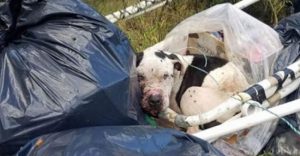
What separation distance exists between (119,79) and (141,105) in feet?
0.82

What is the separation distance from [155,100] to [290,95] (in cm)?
58

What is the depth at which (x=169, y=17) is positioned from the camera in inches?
129

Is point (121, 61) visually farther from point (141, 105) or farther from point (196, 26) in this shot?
point (196, 26)

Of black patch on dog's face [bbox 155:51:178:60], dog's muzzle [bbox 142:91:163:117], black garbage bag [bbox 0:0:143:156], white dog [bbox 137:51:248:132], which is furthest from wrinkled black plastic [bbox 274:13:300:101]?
black garbage bag [bbox 0:0:143:156]

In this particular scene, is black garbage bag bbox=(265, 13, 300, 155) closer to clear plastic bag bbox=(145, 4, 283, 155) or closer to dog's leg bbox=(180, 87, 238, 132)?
clear plastic bag bbox=(145, 4, 283, 155)

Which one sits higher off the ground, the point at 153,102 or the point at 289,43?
the point at 153,102

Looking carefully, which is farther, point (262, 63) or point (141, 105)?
point (262, 63)

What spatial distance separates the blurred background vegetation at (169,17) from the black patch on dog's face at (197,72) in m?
0.72

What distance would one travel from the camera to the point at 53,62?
6.08 ft

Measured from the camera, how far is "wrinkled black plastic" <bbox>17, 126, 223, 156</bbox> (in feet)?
5.11

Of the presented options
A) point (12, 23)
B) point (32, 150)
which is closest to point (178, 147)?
point (32, 150)

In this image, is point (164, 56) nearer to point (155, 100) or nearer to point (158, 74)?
point (158, 74)

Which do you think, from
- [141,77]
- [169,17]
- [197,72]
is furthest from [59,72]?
[169,17]

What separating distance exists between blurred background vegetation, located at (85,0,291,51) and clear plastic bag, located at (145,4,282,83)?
20.7 inches
